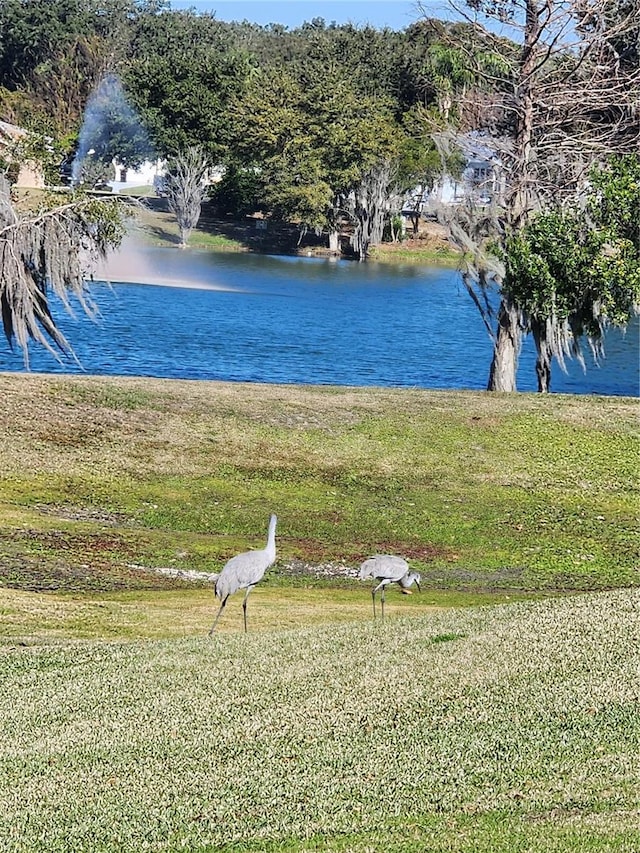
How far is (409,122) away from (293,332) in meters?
52.2

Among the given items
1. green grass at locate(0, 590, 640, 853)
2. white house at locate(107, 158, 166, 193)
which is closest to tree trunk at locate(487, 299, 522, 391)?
green grass at locate(0, 590, 640, 853)

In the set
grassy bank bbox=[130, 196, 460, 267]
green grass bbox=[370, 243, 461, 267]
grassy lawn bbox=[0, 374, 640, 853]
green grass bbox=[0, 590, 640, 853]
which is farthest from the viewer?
green grass bbox=[370, 243, 461, 267]

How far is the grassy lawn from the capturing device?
978 centimetres

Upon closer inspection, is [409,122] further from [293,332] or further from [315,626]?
[315,626]

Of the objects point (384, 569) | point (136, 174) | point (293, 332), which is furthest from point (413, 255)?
point (384, 569)

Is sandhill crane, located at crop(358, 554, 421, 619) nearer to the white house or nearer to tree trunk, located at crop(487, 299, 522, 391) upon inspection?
tree trunk, located at crop(487, 299, 522, 391)

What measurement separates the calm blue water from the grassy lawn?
14.1 m

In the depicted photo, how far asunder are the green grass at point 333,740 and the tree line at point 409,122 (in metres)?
21.9

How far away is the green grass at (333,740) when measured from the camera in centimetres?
931

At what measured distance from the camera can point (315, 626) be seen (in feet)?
54.4

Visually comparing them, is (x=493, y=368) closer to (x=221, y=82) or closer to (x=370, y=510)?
(x=370, y=510)

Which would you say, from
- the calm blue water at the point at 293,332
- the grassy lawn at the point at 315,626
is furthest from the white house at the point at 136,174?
the grassy lawn at the point at 315,626

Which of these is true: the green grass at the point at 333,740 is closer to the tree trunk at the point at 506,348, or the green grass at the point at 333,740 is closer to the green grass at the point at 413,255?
the tree trunk at the point at 506,348

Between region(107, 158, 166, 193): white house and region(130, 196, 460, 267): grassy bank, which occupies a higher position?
region(107, 158, 166, 193): white house
